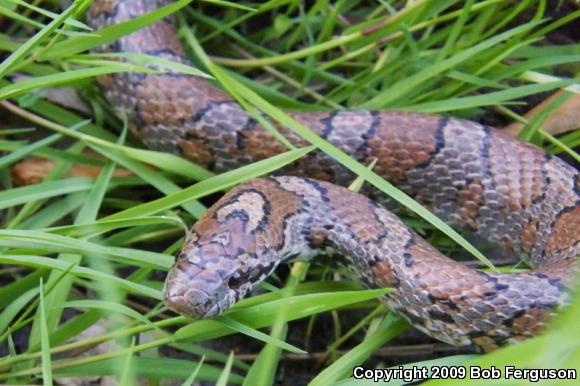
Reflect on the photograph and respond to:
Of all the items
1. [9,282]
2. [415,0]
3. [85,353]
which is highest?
[415,0]

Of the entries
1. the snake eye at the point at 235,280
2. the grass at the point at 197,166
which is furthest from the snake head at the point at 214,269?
the grass at the point at 197,166

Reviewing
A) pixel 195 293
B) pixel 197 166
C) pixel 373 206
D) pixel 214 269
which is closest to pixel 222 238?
pixel 214 269

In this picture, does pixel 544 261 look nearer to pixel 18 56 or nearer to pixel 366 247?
pixel 366 247

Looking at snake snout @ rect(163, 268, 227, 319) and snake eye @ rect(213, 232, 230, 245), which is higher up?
snake eye @ rect(213, 232, 230, 245)

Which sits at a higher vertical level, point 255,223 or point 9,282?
point 255,223

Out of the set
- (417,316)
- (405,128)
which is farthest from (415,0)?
(417,316)

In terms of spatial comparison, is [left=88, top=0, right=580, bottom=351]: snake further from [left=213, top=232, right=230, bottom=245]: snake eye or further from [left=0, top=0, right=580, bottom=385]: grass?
[left=0, top=0, right=580, bottom=385]: grass

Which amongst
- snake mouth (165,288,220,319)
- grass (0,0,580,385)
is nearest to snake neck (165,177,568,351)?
snake mouth (165,288,220,319)

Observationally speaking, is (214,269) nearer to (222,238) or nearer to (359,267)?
(222,238)
